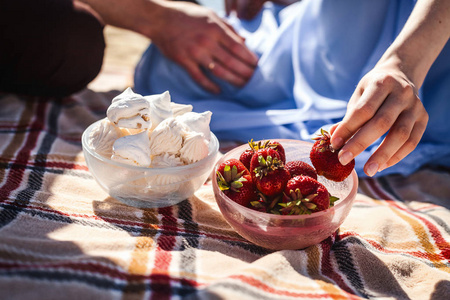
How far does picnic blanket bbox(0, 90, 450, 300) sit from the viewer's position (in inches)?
21.6

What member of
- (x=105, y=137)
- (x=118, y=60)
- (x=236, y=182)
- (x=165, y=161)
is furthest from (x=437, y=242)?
(x=118, y=60)

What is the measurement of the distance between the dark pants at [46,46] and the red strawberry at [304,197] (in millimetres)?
957

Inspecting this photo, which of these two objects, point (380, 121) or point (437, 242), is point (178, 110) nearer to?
point (380, 121)

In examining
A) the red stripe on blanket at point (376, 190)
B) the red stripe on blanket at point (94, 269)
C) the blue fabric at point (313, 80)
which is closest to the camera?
the red stripe on blanket at point (94, 269)

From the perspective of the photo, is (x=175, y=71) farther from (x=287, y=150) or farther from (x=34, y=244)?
(x=34, y=244)

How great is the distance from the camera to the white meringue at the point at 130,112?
2.26ft

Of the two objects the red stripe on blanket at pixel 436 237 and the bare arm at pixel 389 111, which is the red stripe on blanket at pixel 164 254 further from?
the red stripe on blanket at pixel 436 237

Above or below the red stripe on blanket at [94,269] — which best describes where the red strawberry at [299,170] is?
above

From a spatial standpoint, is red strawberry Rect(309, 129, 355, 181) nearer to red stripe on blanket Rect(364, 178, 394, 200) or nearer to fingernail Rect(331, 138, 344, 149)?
fingernail Rect(331, 138, 344, 149)

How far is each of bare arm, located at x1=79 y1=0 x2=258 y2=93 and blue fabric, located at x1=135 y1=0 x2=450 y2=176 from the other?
47 mm

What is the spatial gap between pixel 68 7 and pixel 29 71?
0.24 meters

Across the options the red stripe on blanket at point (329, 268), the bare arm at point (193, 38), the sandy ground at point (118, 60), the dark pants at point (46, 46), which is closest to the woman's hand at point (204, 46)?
the bare arm at point (193, 38)

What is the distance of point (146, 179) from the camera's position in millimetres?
719

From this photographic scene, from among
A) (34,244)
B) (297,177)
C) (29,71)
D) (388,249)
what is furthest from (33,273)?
(29,71)
